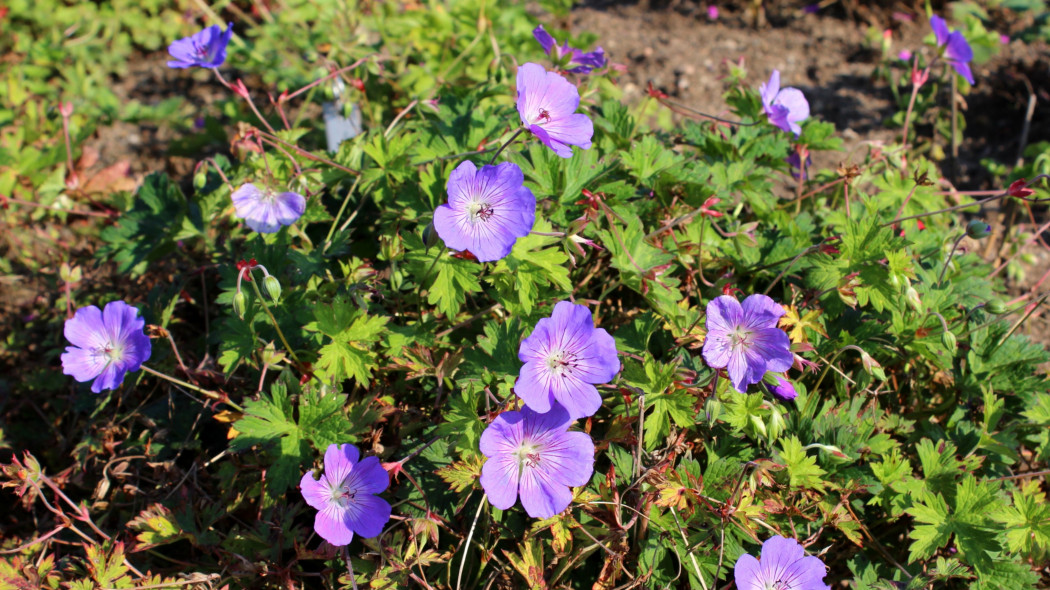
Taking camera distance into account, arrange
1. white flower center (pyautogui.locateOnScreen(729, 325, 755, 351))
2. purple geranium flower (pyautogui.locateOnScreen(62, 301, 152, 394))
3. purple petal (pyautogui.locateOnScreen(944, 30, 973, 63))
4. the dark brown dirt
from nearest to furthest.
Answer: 1. white flower center (pyautogui.locateOnScreen(729, 325, 755, 351))
2. purple geranium flower (pyautogui.locateOnScreen(62, 301, 152, 394))
3. purple petal (pyautogui.locateOnScreen(944, 30, 973, 63))
4. the dark brown dirt

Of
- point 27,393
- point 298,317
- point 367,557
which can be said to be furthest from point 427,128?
point 27,393

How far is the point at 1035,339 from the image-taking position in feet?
9.18

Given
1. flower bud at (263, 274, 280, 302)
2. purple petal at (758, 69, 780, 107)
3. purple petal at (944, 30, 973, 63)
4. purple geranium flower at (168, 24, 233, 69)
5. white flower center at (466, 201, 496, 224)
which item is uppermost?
purple petal at (944, 30, 973, 63)

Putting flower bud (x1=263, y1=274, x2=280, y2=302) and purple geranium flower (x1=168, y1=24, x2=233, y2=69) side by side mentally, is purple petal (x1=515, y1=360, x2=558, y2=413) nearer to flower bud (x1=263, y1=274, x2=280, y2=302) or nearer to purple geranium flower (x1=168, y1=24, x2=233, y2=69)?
flower bud (x1=263, y1=274, x2=280, y2=302)

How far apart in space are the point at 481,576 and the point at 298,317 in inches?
35.0

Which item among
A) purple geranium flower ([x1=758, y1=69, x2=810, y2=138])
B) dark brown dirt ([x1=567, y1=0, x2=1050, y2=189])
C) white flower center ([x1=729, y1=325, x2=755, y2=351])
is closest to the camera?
white flower center ([x1=729, y1=325, x2=755, y2=351])

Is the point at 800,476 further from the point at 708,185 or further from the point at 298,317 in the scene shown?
the point at 298,317

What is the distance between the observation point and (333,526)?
1649 mm

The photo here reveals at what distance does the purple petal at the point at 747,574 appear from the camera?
1608 millimetres

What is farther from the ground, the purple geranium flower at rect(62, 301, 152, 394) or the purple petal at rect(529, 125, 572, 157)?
the purple petal at rect(529, 125, 572, 157)

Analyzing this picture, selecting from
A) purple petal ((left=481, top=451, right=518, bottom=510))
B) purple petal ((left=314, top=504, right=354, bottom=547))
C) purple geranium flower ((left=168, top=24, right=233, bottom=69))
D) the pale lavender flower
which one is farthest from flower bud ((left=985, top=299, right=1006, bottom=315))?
purple geranium flower ((left=168, top=24, right=233, bottom=69))

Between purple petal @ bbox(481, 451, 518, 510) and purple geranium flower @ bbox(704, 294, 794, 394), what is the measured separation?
545 mm

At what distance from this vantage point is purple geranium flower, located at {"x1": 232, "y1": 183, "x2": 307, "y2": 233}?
6.89 feet

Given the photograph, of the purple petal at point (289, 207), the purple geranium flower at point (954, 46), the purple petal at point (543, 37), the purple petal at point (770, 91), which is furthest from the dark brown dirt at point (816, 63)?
the purple petal at point (289, 207)
